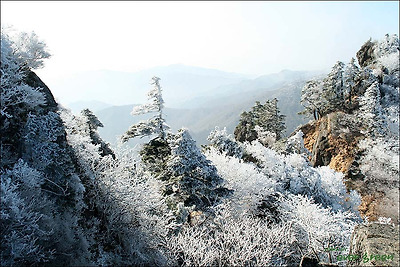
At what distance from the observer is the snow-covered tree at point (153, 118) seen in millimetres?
23719

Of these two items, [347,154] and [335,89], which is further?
[335,89]

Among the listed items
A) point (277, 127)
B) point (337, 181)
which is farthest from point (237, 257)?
point (277, 127)

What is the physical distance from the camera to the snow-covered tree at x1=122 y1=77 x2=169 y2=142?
23719 mm

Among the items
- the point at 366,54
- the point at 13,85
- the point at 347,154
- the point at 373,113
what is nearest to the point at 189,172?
the point at 13,85

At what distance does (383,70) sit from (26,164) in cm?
4052

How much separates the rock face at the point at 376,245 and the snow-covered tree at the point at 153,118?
1856cm

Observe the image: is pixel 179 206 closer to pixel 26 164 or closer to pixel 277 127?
pixel 26 164

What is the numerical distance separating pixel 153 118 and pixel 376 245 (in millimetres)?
19846

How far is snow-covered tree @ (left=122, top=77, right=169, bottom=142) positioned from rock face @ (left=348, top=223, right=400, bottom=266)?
18561 millimetres

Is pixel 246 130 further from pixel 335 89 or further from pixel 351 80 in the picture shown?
pixel 351 80

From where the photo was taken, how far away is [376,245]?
6766 mm

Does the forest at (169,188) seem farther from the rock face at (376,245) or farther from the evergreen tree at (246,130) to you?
the evergreen tree at (246,130)

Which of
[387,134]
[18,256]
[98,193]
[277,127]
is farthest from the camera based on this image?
[277,127]

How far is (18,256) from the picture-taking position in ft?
25.3
